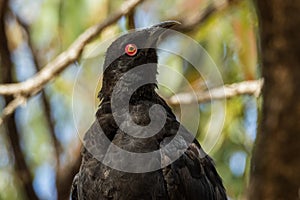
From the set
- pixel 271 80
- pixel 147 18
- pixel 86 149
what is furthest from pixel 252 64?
pixel 271 80

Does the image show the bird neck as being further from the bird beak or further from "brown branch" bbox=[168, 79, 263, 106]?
"brown branch" bbox=[168, 79, 263, 106]

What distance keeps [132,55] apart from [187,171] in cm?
88

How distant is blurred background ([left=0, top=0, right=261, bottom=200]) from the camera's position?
22.1 ft

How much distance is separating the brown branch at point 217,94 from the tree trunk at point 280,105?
14.4ft

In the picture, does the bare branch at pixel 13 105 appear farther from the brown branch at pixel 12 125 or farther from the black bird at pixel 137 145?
the black bird at pixel 137 145

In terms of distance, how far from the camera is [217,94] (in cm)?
679

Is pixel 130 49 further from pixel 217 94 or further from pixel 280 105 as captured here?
pixel 280 105

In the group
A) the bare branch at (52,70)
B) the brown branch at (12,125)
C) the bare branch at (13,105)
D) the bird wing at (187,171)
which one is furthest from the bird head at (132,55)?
the brown branch at (12,125)

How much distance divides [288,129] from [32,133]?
18.2 feet

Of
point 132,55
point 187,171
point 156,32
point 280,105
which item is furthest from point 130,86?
point 280,105

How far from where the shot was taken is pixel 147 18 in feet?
24.8

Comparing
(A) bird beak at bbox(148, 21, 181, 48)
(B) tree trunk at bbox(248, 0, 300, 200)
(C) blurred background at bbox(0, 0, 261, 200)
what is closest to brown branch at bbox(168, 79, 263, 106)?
(C) blurred background at bbox(0, 0, 261, 200)

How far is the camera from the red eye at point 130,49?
498 centimetres

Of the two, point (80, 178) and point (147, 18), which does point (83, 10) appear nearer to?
point (147, 18)
